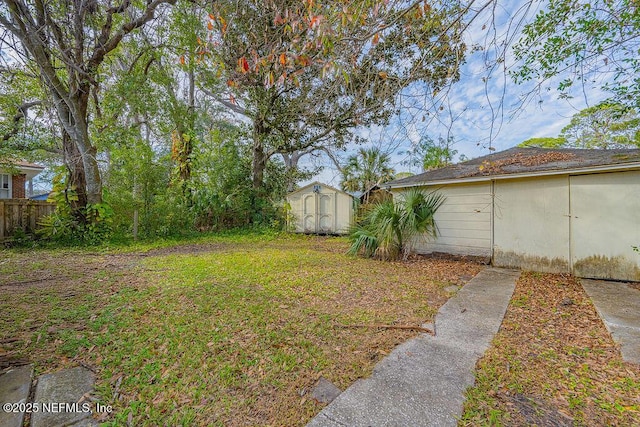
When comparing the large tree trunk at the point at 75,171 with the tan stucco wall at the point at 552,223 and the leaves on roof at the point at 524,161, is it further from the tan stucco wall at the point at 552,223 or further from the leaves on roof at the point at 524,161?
the leaves on roof at the point at 524,161

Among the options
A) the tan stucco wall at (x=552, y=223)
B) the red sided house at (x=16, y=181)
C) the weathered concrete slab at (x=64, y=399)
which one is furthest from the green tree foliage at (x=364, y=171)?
the red sided house at (x=16, y=181)

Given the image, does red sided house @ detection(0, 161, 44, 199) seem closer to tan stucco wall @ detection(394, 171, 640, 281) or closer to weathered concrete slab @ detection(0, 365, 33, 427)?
weathered concrete slab @ detection(0, 365, 33, 427)

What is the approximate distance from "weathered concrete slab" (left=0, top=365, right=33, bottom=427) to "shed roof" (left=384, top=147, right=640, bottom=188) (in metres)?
7.06

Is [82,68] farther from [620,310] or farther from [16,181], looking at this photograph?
[16,181]

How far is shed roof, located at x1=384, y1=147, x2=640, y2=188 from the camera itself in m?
4.73

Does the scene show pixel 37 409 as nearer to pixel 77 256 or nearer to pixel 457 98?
pixel 457 98

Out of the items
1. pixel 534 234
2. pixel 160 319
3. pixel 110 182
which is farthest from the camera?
pixel 110 182

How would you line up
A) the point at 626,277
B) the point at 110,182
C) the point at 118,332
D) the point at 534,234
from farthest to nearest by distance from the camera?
the point at 110,182, the point at 534,234, the point at 626,277, the point at 118,332

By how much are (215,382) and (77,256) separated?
20.0 ft

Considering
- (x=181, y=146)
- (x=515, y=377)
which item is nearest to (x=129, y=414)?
(x=515, y=377)

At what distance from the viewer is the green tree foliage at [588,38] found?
10.8ft

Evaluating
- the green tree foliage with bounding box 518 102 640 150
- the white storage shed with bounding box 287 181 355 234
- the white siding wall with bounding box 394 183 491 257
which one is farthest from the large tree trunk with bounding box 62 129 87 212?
the green tree foliage with bounding box 518 102 640 150

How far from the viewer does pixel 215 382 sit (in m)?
1.91

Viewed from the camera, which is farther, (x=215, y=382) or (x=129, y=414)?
(x=215, y=382)
